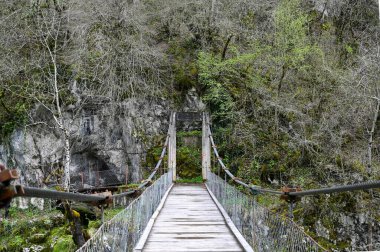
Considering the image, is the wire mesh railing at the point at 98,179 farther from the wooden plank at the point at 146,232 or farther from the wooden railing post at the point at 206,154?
the wooden plank at the point at 146,232

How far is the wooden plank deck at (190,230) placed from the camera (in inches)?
145

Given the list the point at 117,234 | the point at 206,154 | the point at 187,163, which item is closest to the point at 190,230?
the point at 117,234

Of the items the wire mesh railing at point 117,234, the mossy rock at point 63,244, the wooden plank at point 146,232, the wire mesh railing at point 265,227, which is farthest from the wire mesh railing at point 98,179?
the wire mesh railing at point 117,234

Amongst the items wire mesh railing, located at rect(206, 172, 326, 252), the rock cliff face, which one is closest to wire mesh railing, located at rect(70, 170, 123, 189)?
the rock cliff face

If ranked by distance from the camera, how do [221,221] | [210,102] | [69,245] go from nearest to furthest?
[221,221] → [69,245] → [210,102]

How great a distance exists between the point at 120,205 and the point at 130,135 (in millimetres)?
2409

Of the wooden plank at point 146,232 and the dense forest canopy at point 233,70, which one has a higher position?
the dense forest canopy at point 233,70

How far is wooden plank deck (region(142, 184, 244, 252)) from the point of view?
3692mm

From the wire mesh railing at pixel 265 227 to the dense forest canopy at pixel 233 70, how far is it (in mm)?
3596

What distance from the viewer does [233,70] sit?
36.3ft

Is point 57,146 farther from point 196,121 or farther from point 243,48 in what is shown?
point 243,48

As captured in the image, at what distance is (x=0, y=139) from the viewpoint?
36.2ft

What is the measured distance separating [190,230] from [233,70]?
7.39m

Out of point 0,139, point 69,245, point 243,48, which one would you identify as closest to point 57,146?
point 0,139
